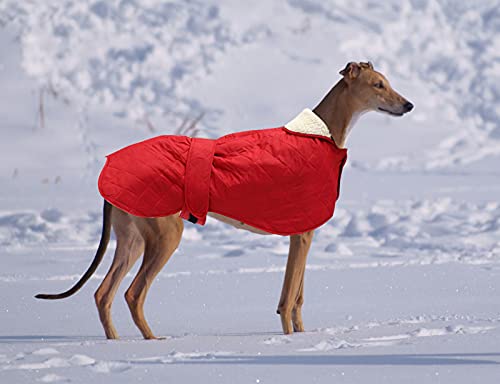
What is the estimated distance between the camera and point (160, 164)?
19.3ft

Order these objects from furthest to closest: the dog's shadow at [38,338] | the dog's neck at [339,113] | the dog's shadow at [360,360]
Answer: the dog's neck at [339,113], the dog's shadow at [38,338], the dog's shadow at [360,360]

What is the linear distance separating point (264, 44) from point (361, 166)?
3856mm

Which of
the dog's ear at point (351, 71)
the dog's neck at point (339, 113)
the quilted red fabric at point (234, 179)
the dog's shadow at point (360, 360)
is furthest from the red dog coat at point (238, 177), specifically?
the dog's shadow at point (360, 360)

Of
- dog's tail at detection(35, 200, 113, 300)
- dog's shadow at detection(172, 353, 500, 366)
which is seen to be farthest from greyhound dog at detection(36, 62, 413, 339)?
dog's shadow at detection(172, 353, 500, 366)

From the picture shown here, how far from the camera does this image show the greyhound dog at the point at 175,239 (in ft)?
19.6

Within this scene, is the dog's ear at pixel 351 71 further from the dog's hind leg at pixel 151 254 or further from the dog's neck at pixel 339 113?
the dog's hind leg at pixel 151 254

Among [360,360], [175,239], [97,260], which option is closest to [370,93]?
[175,239]

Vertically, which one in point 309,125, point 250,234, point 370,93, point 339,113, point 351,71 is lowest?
point 250,234

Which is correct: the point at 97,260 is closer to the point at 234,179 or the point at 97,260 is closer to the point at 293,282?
the point at 234,179

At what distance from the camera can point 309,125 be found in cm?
618

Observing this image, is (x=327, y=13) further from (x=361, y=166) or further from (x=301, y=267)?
(x=301, y=267)

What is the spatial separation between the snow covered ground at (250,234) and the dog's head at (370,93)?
1351 millimetres

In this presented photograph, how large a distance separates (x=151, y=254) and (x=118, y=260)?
1.04 ft

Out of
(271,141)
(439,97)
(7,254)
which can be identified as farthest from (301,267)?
(439,97)
